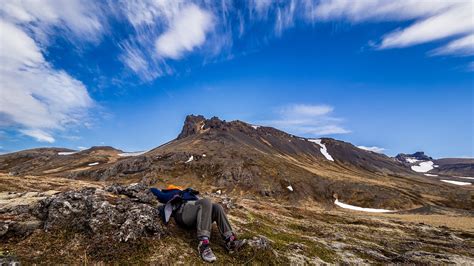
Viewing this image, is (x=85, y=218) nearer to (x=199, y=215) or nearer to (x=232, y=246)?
(x=199, y=215)

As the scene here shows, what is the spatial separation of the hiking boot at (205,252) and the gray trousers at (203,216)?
397 millimetres

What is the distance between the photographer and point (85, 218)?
13094 mm

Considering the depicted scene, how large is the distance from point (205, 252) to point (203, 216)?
162 cm

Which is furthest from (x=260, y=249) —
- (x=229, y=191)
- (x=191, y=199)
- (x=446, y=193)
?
(x=446, y=193)

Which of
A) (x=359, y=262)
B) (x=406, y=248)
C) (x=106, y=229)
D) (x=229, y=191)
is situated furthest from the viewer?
(x=229, y=191)

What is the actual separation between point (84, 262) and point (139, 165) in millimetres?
159304

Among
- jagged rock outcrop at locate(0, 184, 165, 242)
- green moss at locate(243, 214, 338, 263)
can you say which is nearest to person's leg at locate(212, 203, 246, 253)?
jagged rock outcrop at locate(0, 184, 165, 242)

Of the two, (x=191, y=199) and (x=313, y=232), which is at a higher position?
(x=191, y=199)

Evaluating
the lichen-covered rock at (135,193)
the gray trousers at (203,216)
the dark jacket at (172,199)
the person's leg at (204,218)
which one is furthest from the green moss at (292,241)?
the lichen-covered rock at (135,193)

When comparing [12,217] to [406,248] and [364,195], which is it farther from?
[364,195]

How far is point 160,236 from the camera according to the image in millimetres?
13016

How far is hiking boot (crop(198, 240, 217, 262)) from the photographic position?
1197cm

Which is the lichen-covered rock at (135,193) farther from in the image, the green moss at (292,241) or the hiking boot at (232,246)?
the green moss at (292,241)

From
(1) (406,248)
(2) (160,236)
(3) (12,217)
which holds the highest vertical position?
(3) (12,217)
